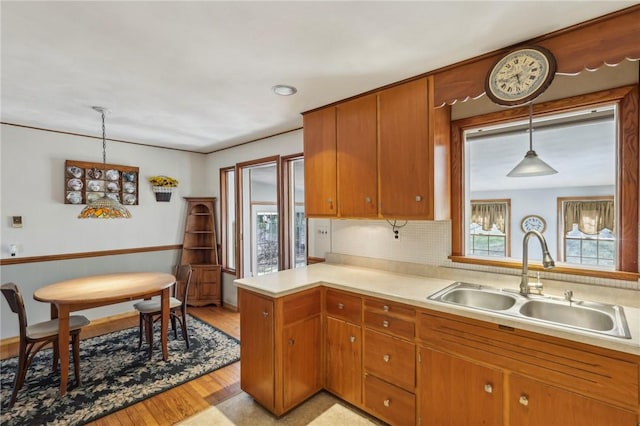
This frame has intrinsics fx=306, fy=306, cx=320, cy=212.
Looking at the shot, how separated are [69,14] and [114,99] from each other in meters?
1.24

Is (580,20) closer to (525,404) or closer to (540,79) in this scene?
(540,79)

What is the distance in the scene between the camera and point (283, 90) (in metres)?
2.43

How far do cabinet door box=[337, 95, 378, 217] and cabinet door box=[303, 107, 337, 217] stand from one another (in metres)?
0.08

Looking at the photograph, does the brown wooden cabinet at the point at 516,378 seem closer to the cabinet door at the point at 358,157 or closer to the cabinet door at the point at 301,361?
the cabinet door at the point at 301,361

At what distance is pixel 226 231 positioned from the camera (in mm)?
4742

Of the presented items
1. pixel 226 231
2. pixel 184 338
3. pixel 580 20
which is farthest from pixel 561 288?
pixel 226 231

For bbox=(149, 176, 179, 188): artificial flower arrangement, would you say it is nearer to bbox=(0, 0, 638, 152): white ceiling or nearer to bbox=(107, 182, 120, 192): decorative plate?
bbox=(107, 182, 120, 192): decorative plate

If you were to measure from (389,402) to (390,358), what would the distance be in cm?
30

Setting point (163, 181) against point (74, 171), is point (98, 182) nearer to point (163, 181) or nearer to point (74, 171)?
point (74, 171)

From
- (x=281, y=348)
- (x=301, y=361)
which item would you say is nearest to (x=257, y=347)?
(x=281, y=348)

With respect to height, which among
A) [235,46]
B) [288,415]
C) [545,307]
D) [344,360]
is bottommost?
[288,415]

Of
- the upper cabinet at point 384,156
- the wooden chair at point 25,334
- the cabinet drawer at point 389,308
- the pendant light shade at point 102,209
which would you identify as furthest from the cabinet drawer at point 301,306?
the wooden chair at point 25,334

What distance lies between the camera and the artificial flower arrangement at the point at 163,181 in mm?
4379

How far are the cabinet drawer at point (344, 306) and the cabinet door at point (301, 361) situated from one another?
147 mm
